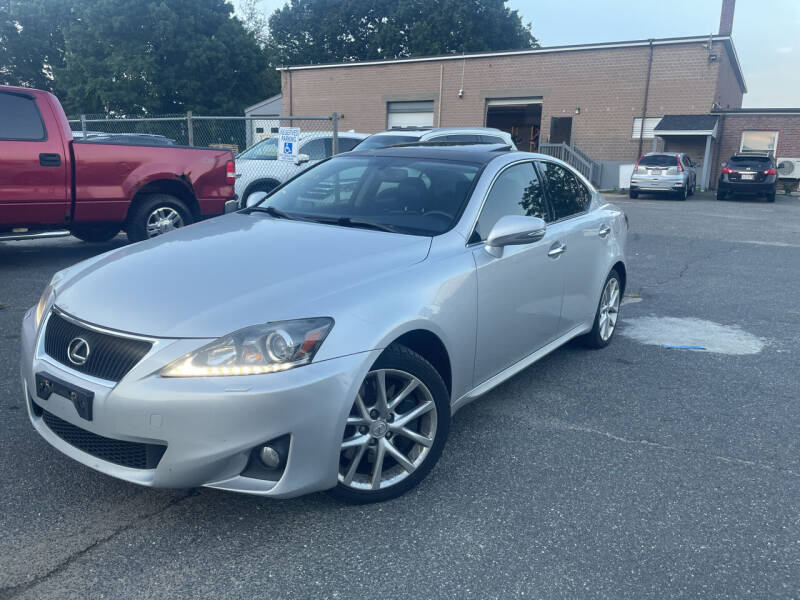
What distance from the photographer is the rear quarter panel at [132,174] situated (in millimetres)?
7609

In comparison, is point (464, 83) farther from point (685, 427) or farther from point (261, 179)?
point (685, 427)

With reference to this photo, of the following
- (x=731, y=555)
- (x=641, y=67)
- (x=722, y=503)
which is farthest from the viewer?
(x=641, y=67)

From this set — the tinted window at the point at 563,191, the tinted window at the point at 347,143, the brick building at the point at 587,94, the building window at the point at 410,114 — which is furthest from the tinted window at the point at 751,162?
the tinted window at the point at 563,191

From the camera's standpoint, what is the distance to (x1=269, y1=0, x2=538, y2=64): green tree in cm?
5728

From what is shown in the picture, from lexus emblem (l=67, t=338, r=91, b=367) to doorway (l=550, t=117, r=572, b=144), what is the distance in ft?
101

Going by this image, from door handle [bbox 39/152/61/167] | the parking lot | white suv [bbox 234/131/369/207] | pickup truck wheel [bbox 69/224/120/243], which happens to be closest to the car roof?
the parking lot

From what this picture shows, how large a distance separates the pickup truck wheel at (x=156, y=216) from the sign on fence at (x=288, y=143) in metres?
2.83

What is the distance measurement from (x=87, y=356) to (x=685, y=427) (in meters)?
3.20

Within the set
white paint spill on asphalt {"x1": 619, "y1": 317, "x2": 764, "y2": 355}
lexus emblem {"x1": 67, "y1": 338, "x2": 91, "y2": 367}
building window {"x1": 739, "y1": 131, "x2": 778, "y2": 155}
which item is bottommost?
white paint spill on asphalt {"x1": 619, "y1": 317, "x2": 764, "y2": 355}

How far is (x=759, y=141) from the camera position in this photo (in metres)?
29.0

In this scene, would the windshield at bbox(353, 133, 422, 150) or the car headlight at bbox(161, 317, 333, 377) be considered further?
the windshield at bbox(353, 133, 422, 150)

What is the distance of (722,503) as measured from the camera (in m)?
3.12

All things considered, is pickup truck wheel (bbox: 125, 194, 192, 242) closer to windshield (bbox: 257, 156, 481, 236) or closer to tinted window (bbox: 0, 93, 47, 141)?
tinted window (bbox: 0, 93, 47, 141)

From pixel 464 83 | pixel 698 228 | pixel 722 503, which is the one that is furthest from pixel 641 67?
pixel 722 503
